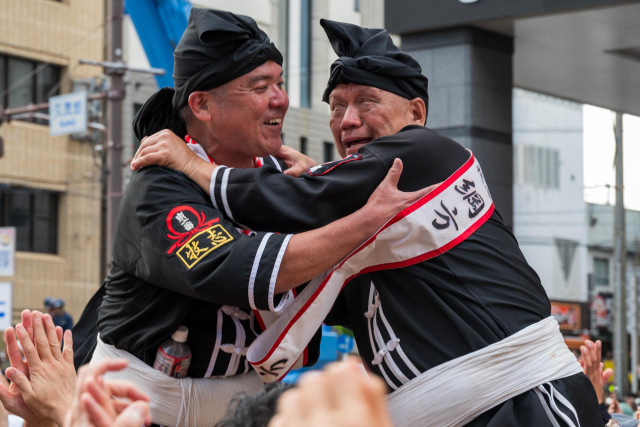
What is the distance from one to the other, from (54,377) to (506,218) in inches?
198

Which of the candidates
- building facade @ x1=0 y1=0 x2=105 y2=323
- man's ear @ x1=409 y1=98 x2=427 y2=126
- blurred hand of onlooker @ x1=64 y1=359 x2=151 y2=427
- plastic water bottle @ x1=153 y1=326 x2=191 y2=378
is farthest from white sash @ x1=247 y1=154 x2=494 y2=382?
building facade @ x1=0 y1=0 x2=105 y2=323

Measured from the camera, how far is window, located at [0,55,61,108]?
73.3 ft

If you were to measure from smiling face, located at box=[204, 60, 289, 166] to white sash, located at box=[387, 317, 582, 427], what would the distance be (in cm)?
85

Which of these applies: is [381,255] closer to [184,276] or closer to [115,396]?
[184,276]

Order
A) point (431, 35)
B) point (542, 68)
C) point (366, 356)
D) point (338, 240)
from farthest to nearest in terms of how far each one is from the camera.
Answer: point (542, 68) < point (431, 35) < point (366, 356) < point (338, 240)

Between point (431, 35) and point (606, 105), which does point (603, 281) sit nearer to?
point (606, 105)

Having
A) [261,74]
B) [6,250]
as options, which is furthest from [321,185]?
[6,250]

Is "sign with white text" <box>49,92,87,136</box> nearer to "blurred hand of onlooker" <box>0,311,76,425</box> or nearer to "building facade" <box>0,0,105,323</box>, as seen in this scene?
"building facade" <box>0,0,105,323</box>

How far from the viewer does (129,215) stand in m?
3.18

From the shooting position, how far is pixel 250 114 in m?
3.27

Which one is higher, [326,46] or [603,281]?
[326,46]

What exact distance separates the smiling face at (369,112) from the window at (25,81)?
19.8 meters

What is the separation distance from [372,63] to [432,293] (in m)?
0.72

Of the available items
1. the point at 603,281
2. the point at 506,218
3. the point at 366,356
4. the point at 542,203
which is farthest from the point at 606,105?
the point at 603,281
